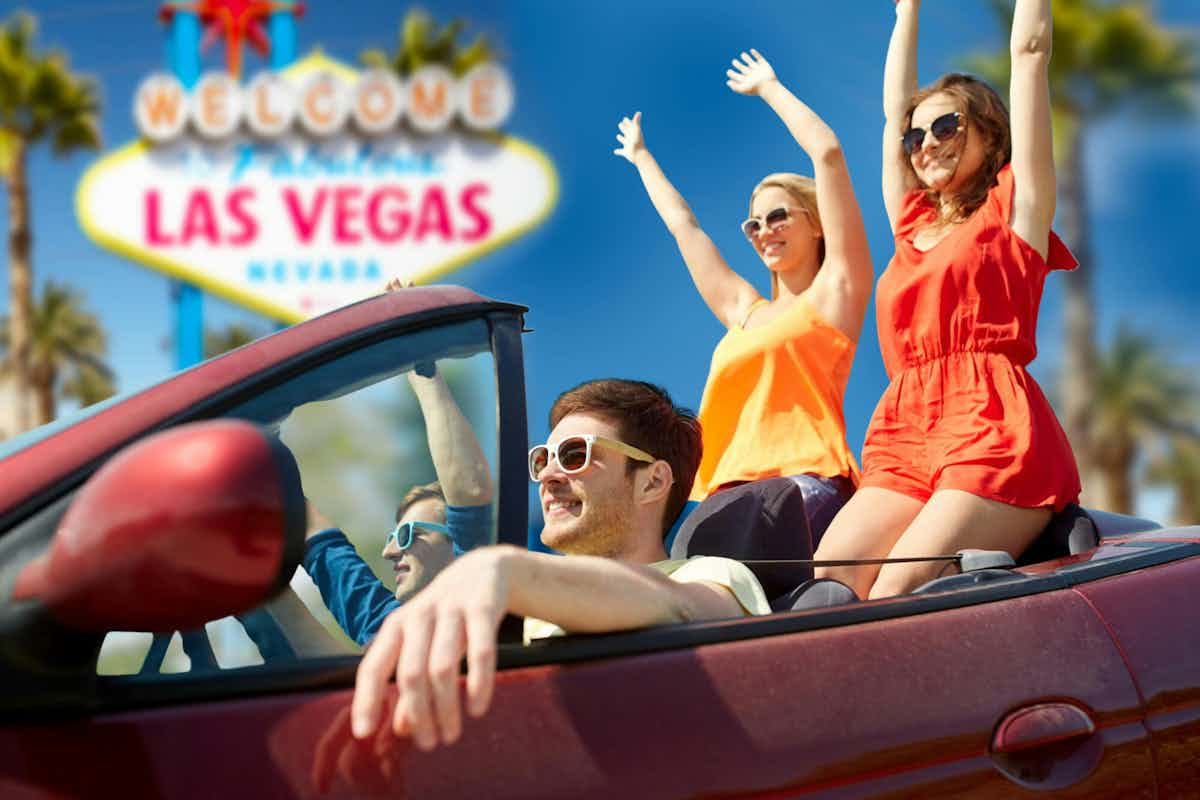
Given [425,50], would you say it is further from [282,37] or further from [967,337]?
[967,337]

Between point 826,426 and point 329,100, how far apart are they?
12976mm

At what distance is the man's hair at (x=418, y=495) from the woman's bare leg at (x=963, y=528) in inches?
38.0

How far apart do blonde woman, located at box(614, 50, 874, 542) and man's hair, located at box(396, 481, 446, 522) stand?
5.03ft

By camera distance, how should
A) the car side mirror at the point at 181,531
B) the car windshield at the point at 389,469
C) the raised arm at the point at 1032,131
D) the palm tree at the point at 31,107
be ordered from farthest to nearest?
the palm tree at the point at 31,107, the raised arm at the point at 1032,131, the car windshield at the point at 389,469, the car side mirror at the point at 181,531

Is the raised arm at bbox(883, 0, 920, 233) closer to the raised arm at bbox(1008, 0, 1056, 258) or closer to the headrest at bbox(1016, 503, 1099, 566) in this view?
the raised arm at bbox(1008, 0, 1056, 258)

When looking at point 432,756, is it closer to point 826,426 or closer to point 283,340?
point 283,340

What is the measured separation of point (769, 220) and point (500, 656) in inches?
92.8

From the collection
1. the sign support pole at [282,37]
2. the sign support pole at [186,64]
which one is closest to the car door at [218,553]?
the sign support pole at [186,64]

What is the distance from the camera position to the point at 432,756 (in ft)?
4.42

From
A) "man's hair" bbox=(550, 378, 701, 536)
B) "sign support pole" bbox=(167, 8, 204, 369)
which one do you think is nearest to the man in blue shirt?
"man's hair" bbox=(550, 378, 701, 536)

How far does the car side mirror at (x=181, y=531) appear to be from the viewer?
1153mm

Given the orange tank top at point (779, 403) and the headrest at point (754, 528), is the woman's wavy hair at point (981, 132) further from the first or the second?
the headrest at point (754, 528)

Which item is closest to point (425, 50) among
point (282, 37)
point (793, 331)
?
point (282, 37)

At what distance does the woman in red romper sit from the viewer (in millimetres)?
2508
